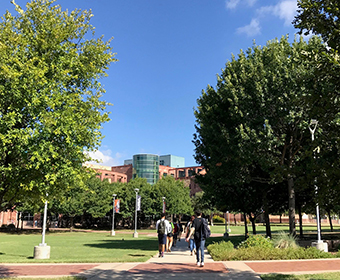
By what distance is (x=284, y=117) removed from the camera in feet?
58.0

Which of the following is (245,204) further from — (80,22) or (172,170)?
(172,170)

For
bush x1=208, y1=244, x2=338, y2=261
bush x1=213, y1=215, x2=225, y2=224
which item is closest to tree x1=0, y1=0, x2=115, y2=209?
bush x1=208, y1=244, x2=338, y2=261

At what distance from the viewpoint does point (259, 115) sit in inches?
744

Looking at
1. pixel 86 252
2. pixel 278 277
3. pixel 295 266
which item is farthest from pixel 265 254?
pixel 86 252

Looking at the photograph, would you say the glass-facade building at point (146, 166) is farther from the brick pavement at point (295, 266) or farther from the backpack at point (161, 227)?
the brick pavement at point (295, 266)

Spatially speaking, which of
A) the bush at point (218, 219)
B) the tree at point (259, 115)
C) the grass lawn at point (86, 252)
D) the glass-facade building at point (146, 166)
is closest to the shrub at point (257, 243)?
the tree at point (259, 115)

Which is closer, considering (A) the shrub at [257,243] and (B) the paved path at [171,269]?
(B) the paved path at [171,269]

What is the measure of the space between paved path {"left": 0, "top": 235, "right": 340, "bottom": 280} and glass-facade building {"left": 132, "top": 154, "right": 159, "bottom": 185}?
373 ft

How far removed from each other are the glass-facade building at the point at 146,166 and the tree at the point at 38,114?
112447mm

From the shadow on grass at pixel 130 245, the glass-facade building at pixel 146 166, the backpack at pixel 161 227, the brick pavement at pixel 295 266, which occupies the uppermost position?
the glass-facade building at pixel 146 166

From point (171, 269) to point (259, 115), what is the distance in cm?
1111

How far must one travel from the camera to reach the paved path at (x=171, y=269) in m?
9.66

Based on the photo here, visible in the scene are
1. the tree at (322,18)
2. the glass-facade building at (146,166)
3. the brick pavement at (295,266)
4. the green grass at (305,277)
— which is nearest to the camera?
the tree at (322,18)

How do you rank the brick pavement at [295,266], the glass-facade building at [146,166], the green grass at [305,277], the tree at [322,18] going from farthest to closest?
the glass-facade building at [146,166] < the brick pavement at [295,266] < the green grass at [305,277] < the tree at [322,18]
